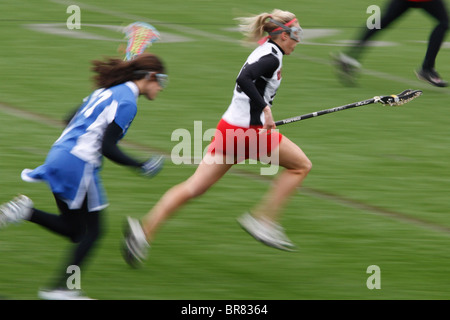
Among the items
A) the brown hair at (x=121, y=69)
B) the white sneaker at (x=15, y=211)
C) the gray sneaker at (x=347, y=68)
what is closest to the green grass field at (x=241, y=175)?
the gray sneaker at (x=347, y=68)

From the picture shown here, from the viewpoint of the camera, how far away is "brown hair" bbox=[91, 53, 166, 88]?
17.6 feet

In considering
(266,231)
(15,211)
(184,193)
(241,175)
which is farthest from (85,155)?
(241,175)

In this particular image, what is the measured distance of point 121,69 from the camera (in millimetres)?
5355

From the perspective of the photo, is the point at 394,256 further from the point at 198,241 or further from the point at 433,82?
the point at 433,82

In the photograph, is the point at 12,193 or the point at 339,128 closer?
the point at 12,193

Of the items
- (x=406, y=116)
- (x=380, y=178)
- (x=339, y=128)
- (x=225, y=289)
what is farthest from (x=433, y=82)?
(x=225, y=289)

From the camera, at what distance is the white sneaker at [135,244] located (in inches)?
225

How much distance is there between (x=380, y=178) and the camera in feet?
25.8

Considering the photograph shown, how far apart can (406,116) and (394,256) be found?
4079mm

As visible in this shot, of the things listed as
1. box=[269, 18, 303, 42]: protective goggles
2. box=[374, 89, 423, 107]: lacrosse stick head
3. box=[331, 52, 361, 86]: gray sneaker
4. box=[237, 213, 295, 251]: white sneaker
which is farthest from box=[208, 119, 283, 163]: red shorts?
box=[331, 52, 361, 86]: gray sneaker

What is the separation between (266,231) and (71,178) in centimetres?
159

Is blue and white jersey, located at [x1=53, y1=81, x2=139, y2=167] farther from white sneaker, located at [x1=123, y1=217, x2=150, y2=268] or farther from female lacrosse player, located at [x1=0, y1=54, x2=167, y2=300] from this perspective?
white sneaker, located at [x1=123, y1=217, x2=150, y2=268]

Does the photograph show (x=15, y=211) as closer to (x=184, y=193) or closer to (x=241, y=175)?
(x=184, y=193)

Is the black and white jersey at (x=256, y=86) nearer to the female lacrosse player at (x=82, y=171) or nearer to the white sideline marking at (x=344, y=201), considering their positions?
the female lacrosse player at (x=82, y=171)
